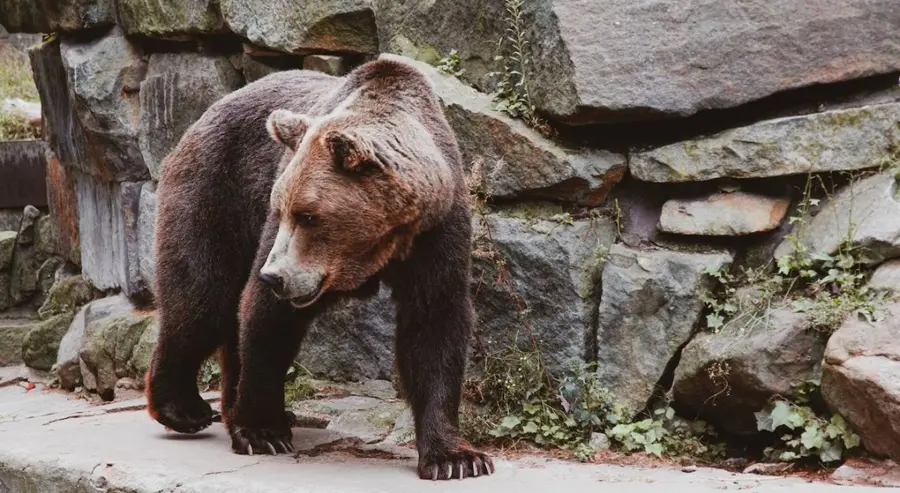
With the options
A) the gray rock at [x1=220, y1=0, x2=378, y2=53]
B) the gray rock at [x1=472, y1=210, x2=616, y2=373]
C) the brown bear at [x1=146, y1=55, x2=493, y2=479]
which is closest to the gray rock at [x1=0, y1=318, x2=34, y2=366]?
the gray rock at [x1=220, y1=0, x2=378, y2=53]

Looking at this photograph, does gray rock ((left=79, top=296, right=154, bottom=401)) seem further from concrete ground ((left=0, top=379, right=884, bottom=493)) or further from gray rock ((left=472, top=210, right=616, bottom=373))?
gray rock ((left=472, top=210, right=616, bottom=373))

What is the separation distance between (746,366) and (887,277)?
27.7 inches

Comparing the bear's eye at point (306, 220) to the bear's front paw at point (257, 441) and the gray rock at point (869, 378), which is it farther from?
the gray rock at point (869, 378)

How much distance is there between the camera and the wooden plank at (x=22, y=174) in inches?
388

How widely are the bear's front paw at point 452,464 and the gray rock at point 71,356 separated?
4079 mm

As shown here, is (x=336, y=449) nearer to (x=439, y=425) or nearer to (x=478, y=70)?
(x=439, y=425)

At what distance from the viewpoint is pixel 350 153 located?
13.1 feet

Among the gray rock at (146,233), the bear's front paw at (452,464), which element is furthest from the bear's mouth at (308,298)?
the gray rock at (146,233)

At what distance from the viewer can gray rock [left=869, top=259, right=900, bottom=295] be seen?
4746 mm

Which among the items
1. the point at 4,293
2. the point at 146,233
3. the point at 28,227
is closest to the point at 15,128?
the point at 28,227

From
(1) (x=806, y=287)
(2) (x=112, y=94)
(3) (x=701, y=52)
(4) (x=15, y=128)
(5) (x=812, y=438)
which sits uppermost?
(3) (x=701, y=52)

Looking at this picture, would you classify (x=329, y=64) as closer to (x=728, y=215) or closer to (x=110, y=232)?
(x=728, y=215)

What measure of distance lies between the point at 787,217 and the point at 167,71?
3.97 m

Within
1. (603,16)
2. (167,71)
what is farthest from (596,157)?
(167,71)
